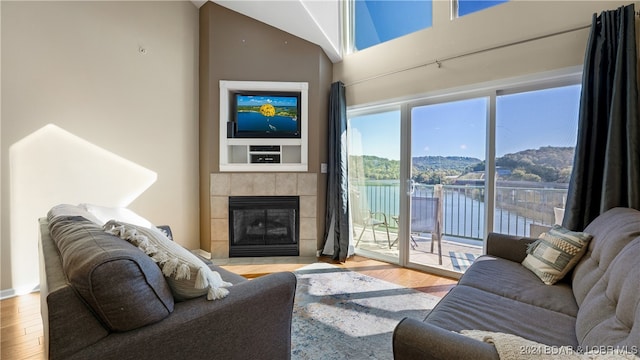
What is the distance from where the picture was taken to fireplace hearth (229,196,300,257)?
143 inches

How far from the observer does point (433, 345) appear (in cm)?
87

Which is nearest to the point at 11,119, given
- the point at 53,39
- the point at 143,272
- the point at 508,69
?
the point at 53,39

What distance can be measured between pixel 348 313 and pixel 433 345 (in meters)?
1.46

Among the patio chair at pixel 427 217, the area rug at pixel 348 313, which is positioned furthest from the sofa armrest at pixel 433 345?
the patio chair at pixel 427 217

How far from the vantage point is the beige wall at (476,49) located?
2295 mm

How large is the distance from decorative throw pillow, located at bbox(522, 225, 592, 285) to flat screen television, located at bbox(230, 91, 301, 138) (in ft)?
8.92

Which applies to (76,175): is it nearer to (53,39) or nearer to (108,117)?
(108,117)

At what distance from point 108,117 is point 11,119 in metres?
0.71

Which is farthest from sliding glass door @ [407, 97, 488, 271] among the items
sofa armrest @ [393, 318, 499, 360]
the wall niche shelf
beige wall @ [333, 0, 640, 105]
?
sofa armrest @ [393, 318, 499, 360]

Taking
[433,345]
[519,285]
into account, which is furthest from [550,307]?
[433,345]

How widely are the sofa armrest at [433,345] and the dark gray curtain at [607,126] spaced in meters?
2.00

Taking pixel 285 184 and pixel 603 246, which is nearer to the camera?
pixel 603 246

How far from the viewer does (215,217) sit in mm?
3607

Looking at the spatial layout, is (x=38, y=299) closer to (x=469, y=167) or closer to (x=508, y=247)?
(x=508, y=247)
